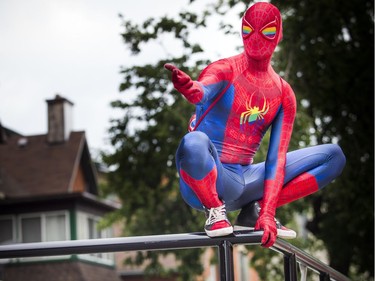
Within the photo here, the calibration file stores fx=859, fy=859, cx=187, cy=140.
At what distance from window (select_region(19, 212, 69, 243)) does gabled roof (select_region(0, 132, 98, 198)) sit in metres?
0.69

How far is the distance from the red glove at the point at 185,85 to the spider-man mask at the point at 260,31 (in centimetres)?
44

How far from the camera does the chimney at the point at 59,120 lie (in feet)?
90.2

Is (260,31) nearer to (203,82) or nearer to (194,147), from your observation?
(203,82)

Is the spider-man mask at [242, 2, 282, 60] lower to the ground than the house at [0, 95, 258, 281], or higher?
lower

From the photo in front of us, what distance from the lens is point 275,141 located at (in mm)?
3709

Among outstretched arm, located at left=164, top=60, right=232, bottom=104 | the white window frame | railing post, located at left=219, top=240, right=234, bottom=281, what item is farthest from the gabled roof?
railing post, located at left=219, top=240, right=234, bottom=281

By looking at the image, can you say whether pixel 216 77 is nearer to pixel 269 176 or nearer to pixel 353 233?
pixel 269 176

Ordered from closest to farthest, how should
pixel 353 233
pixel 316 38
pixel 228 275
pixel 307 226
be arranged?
pixel 228 275 → pixel 316 38 → pixel 353 233 → pixel 307 226

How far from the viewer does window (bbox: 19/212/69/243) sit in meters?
25.2

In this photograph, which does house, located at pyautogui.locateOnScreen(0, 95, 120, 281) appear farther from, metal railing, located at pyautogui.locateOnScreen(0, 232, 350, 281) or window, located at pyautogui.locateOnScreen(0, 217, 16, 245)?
metal railing, located at pyautogui.locateOnScreen(0, 232, 350, 281)

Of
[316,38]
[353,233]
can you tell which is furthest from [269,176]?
[353,233]

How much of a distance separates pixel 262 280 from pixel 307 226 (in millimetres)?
2270

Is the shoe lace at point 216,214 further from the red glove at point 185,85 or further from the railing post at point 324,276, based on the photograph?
the railing post at point 324,276

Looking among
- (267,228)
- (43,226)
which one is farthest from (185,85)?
(43,226)
